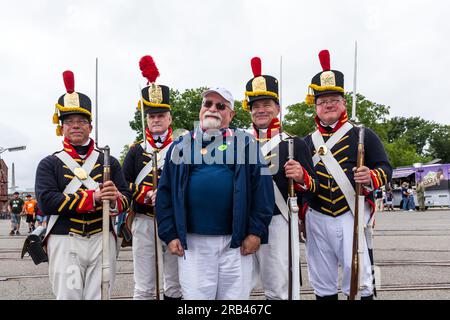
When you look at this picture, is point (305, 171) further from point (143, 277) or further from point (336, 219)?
point (143, 277)

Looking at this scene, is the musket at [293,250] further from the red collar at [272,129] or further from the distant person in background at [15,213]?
the distant person in background at [15,213]

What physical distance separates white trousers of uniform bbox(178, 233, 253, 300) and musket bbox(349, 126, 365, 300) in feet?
3.46

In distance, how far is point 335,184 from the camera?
4293 millimetres

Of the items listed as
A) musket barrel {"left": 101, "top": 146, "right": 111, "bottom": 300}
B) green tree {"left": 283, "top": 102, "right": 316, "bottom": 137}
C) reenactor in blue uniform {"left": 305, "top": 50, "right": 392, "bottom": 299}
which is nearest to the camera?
musket barrel {"left": 101, "top": 146, "right": 111, "bottom": 300}

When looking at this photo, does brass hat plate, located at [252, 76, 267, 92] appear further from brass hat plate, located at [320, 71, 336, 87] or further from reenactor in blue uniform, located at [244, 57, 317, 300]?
brass hat plate, located at [320, 71, 336, 87]

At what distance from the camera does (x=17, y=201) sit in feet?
65.0

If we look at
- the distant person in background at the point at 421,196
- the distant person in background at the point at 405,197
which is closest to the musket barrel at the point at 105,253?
the distant person in background at the point at 421,196

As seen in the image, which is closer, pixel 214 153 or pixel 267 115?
pixel 214 153

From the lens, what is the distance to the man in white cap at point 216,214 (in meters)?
3.45

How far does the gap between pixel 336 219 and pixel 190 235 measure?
144 centimetres

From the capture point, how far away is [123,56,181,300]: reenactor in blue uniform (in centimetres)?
473

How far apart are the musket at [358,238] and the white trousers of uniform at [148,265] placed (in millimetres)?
1698

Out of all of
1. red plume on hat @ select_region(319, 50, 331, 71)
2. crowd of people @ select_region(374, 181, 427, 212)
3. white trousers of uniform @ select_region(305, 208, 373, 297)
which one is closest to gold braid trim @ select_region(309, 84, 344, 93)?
red plume on hat @ select_region(319, 50, 331, 71)
